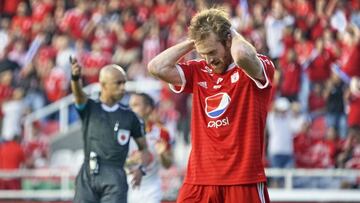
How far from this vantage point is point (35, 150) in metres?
18.9

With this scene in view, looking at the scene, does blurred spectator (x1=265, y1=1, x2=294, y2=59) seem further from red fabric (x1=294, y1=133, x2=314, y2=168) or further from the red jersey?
the red jersey

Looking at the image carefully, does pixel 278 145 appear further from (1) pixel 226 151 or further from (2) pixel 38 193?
(1) pixel 226 151

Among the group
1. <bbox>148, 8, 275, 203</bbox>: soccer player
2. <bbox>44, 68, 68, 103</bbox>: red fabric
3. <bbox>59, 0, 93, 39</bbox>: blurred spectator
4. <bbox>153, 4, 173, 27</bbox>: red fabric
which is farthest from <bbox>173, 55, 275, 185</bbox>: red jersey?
<bbox>59, 0, 93, 39</bbox>: blurred spectator

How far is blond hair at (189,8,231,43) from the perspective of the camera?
7547 mm

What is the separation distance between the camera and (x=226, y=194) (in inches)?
303

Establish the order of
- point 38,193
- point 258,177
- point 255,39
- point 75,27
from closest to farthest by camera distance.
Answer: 1. point 258,177
2. point 38,193
3. point 255,39
4. point 75,27

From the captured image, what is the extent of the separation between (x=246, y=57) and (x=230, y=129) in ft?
1.94

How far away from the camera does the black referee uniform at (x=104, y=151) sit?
1017cm

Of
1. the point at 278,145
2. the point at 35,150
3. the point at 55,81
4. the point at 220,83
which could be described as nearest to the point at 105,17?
the point at 55,81

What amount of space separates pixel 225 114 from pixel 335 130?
9.76m

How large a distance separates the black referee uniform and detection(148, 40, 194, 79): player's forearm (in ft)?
7.72

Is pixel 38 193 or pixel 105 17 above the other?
pixel 105 17

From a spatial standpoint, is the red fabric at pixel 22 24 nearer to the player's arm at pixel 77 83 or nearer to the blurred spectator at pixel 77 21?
the blurred spectator at pixel 77 21

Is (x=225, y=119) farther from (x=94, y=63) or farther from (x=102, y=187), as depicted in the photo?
(x=94, y=63)
